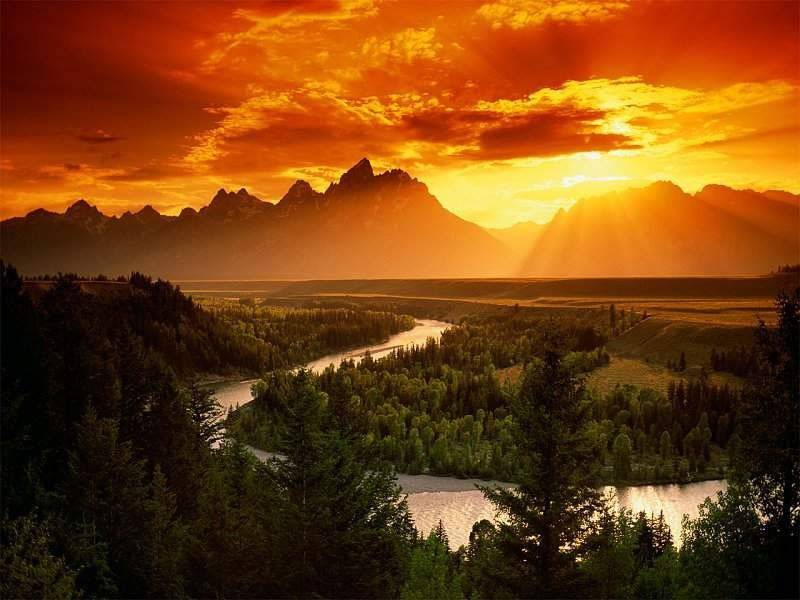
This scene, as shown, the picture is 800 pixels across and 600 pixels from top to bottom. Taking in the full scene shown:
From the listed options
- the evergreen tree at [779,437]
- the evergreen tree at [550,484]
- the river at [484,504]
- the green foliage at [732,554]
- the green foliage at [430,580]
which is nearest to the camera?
the evergreen tree at [779,437]

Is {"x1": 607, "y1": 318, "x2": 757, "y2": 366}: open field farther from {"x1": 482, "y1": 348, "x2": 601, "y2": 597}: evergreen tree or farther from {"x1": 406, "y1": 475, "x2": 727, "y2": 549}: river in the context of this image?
{"x1": 482, "y1": 348, "x2": 601, "y2": 597}: evergreen tree

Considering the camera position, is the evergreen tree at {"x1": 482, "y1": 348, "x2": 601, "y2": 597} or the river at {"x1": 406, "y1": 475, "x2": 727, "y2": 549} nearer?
the evergreen tree at {"x1": 482, "y1": 348, "x2": 601, "y2": 597}

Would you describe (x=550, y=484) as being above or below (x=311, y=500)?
above

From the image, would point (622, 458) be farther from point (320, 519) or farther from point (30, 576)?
point (30, 576)

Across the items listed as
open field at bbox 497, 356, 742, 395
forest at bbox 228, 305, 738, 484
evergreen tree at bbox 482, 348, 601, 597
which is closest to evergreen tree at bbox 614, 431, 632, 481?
forest at bbox 228, 305, 738, 484

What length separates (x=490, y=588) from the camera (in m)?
25.1

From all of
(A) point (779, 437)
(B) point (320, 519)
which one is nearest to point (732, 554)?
(A) point (779, 437)

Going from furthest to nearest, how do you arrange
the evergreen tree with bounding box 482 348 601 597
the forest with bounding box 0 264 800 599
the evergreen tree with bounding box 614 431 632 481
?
1. the evergreen tree with bounding box 614 431 632 481
2. the forest with bounding box 0 264 800 599
3. the evergreen tree with bounding box 482 348 601 597

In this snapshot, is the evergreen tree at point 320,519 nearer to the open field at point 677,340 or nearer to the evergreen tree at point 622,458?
the evergreen tree at point 622,458

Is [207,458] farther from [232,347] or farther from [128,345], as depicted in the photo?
[232,347]

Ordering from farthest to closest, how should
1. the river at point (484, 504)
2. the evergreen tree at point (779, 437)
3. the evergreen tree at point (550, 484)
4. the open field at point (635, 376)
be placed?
the open field at point (635, 376) → the river at point (484, 504) → the evergreen tree at point (550, 484) → the evergreen tree at point (779, 437)

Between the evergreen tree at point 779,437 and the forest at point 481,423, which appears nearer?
the evergreen tree at point 779,437

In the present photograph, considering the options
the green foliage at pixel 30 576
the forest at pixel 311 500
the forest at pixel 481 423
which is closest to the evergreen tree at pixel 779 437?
the forest at pixel 311 500

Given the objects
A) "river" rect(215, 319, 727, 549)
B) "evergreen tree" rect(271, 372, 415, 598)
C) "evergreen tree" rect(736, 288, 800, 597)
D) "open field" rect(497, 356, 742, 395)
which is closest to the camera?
"evergreen tree" rect(736, 288, 800, 597)
